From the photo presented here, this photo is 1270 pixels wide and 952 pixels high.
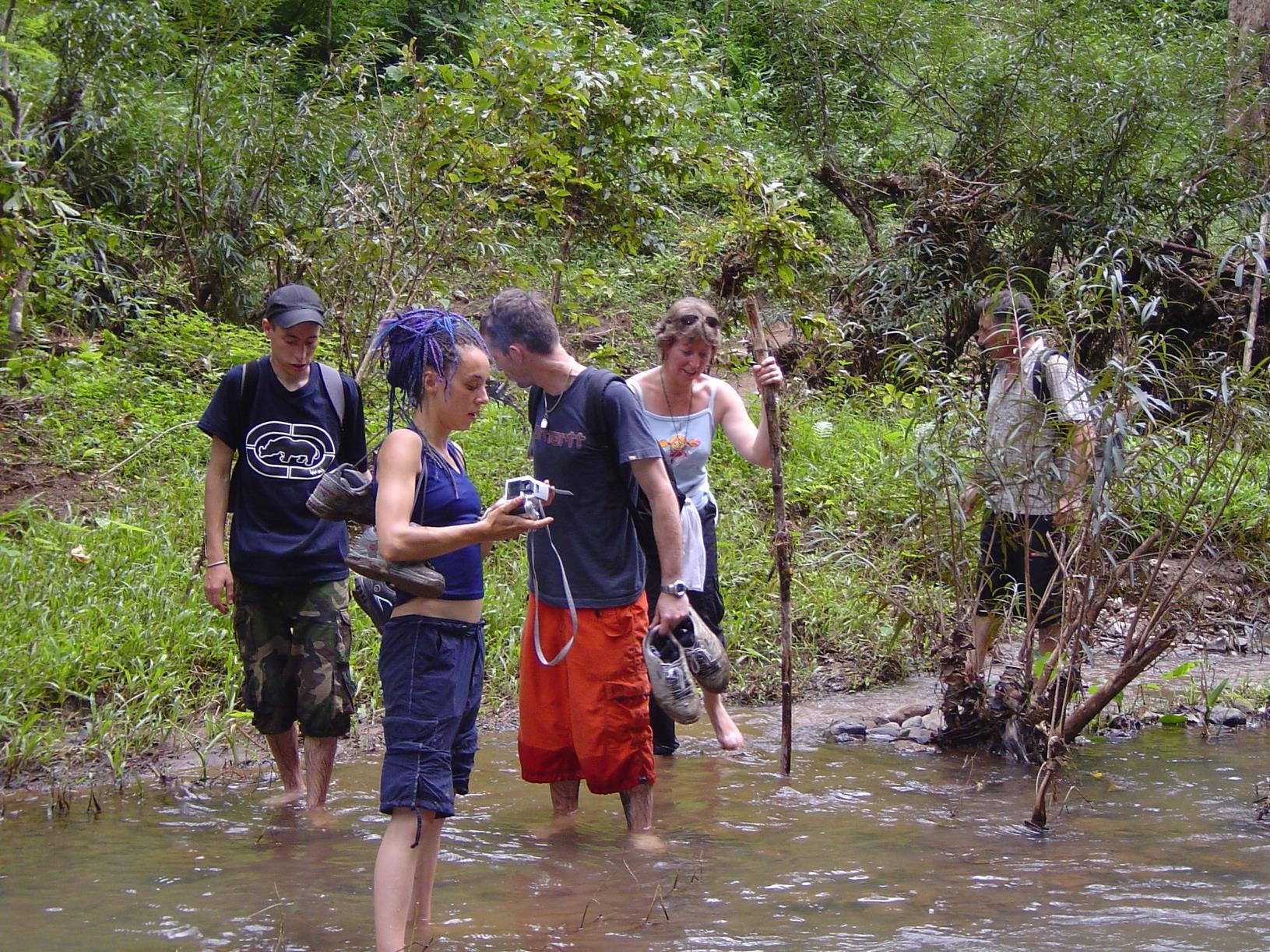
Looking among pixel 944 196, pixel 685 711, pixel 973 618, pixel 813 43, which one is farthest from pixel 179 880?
pixel 813 43

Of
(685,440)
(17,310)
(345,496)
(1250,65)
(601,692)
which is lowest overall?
(601,692)

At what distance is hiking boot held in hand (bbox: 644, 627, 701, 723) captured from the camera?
14.3ft

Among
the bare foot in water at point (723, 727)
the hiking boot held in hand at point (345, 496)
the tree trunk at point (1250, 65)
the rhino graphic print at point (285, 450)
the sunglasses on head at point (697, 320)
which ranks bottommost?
the bare foot in water at point (723, 727)

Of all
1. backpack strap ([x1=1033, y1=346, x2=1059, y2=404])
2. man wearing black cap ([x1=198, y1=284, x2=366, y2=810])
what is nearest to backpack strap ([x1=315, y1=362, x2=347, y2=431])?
man wearing black cap ([x1=198, y1=284, x2=366, y2=810])

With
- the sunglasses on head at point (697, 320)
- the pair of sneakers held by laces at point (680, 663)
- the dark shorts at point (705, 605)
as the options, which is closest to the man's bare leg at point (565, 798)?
the pair of sneakers held by laces at point (680, 663)

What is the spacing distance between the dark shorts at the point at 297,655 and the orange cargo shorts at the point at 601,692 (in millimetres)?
749

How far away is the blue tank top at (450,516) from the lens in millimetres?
3289

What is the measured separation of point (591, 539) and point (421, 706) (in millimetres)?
1011

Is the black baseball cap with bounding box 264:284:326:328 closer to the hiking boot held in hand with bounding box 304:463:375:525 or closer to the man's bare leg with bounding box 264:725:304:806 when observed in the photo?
the hiking boot held in hand with bounding box 304:463:375:525

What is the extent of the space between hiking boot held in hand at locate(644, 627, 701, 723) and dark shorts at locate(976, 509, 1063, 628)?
1.49 meters

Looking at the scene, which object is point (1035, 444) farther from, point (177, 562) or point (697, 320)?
point (177, 562)

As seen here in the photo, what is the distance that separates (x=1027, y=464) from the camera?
5039 millimetres

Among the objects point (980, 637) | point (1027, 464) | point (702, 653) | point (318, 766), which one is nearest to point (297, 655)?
point (318, 766)

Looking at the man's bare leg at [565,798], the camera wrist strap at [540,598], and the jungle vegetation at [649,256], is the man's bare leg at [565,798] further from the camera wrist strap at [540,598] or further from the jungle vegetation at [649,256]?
the jungle vegetation at [649,256]
